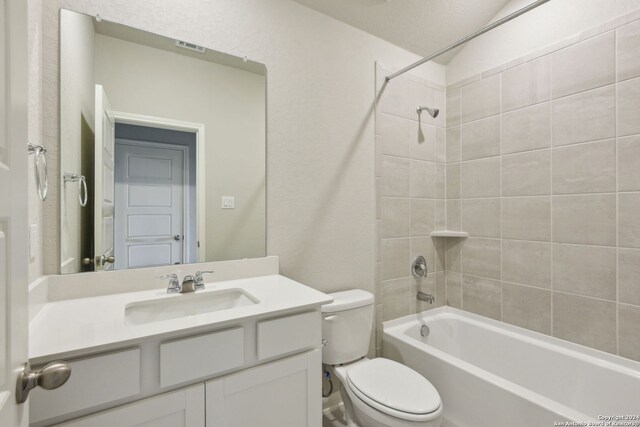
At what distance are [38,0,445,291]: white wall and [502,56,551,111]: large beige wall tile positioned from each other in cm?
77

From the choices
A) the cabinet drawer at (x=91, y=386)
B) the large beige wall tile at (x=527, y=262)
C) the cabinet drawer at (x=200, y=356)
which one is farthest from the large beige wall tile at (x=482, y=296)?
the cabinet drawer at (x=91, y=386)

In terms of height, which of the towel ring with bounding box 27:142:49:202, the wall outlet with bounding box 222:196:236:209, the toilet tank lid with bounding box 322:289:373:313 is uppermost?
the towel ring with bounding box 27:142:49:202

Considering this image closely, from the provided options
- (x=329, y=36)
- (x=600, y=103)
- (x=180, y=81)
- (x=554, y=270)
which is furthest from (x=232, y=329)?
(x=600, y=103)

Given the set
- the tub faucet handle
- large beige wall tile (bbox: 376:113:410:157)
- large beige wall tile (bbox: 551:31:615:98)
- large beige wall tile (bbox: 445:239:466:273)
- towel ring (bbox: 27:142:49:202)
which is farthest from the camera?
large beige wall tile (bbox: 445:239:466:273)

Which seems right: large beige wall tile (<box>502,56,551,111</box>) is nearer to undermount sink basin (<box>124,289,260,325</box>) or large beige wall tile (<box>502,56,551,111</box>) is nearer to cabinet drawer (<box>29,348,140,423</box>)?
undermount sink basin (<box>124,289,260,325</box>)

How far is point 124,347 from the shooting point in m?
0.82

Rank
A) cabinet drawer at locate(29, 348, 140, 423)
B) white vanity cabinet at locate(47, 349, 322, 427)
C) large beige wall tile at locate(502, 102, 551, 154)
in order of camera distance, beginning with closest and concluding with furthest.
Result: cabinet drawer at locate(29, 348, 140, 423)
white vanity cabinet at locate(47, 349, 322, 427)
large beige wall tile at locate(502, 102, 551, 154)

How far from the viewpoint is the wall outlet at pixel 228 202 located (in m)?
1.52

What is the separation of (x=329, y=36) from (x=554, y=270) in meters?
1.92

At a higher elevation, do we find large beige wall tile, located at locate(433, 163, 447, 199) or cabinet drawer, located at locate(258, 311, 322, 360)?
large beige wall tile, located at locate(433, 163, 447, 199)

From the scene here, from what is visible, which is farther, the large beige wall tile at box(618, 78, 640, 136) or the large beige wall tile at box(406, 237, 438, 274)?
the large beige wall tile at box(406, 237, 438, 274)

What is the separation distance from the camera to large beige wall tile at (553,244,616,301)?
62.7 inches

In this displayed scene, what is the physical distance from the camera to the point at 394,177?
2.09 metres

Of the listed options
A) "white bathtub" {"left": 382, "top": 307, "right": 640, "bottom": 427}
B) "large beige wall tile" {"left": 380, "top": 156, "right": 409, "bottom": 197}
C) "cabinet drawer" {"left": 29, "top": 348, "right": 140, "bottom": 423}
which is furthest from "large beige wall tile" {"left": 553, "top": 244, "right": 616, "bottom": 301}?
"cabinet drawer" {"left": 29, "top": 348, "right": 140, "bottom": 423}
